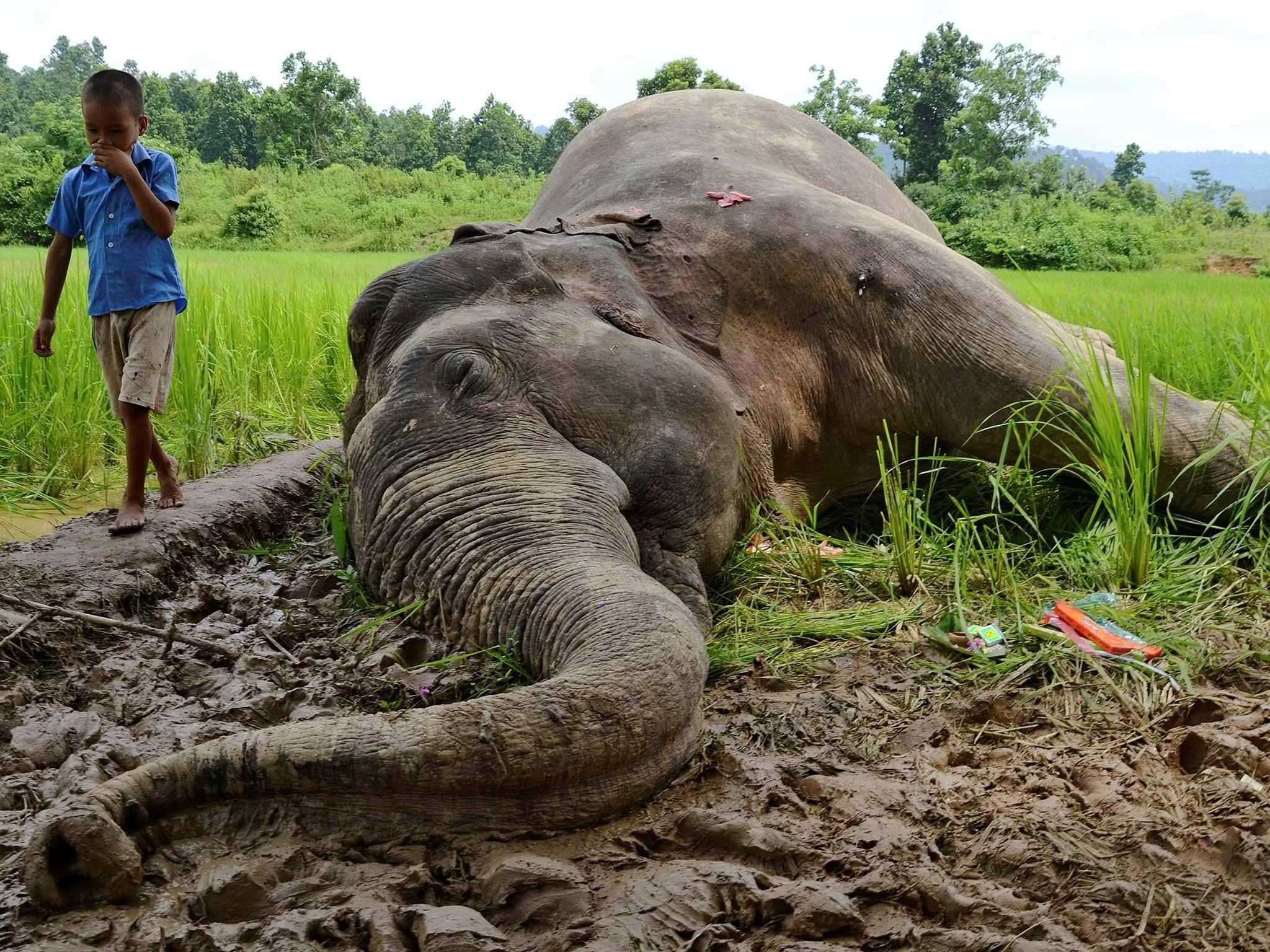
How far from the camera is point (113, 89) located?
10.2 ft

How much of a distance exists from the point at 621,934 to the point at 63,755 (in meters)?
1.08

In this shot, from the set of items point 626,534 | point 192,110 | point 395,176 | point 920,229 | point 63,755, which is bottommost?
point 63,755

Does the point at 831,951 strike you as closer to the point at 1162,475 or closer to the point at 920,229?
the point at 1162,475

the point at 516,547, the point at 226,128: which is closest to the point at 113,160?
the point at 516,547

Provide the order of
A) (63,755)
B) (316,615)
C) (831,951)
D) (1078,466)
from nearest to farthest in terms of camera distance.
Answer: (831,951)
(63,755)
(316,615)
(1078,466)

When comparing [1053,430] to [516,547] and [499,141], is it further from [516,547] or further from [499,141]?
[499,141]

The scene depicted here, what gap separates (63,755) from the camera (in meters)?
1.90

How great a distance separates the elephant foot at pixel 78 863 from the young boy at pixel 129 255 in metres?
1.81

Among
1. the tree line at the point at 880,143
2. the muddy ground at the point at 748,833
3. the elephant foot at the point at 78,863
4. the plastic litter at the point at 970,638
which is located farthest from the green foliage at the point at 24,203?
the elephant foot at the point at 78,863

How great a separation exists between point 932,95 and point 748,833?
3668 centimetres

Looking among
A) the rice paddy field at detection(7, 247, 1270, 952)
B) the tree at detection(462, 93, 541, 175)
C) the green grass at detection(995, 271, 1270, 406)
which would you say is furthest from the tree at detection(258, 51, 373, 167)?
the rice paddy field at detection(7, 247, 1270, 952)

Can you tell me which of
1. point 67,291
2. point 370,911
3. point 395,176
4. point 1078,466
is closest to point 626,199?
point 1078,466

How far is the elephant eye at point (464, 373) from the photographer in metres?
2.30

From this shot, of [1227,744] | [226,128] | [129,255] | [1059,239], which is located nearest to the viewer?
[1227,744]
